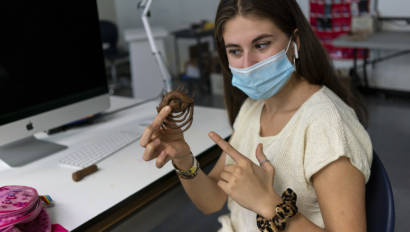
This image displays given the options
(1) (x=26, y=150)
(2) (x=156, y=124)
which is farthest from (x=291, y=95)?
(1) (x=26, y=150)

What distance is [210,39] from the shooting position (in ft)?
18.4

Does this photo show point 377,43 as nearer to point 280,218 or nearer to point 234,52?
point 234,52

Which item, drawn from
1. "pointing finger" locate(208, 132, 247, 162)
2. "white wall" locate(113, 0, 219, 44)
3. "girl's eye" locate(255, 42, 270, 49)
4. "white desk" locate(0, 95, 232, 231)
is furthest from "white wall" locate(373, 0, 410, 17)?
"pointing finger" locate(208, 132, 247, 162)

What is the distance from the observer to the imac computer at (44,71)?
1.39 meters

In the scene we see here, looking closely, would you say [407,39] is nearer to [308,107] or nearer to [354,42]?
[354,42]

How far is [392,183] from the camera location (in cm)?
273

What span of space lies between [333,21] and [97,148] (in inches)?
158

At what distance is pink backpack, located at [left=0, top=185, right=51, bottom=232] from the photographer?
0.94m

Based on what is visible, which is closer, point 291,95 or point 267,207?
point 267,207

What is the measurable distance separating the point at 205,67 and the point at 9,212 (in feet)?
14.8

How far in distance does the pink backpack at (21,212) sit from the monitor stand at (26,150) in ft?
1.47

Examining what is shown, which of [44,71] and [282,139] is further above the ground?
[44,71]

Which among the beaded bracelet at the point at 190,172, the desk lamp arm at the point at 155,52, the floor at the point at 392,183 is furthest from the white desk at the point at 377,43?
the beaded bracelet at the point at 190,172

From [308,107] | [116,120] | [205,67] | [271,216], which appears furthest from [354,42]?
[271,216]
